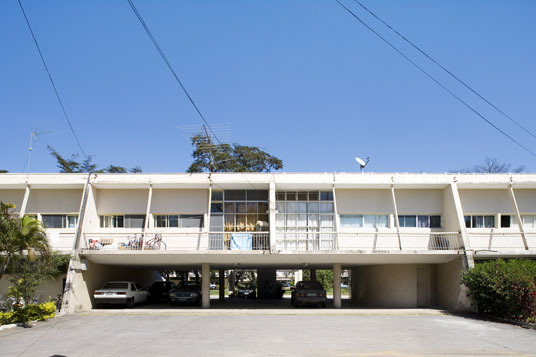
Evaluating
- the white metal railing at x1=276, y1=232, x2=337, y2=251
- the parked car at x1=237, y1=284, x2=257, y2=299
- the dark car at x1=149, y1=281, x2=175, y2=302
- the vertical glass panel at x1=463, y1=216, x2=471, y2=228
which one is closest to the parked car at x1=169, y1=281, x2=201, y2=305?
the dark car at x1=149, y1=281, x2=175, y2=302

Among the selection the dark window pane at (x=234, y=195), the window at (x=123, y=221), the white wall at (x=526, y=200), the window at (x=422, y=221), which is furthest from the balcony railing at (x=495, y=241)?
the window at (x=123, y=221)

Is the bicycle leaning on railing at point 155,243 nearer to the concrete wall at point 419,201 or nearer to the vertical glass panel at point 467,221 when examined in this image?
the concrete wall at point 419,201

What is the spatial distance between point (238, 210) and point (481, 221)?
12726 mm

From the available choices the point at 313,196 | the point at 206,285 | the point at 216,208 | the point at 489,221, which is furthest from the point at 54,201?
the point at 489,221

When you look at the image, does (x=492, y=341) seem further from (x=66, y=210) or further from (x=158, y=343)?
(x=66, y=210)

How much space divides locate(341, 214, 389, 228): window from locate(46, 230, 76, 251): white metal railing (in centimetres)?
1353

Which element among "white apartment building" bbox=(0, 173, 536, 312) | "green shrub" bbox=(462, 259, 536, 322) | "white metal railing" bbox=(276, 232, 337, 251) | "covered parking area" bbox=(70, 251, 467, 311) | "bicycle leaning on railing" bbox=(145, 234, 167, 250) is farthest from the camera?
"white metal railing" bbox=(276, 232, 337, 251)

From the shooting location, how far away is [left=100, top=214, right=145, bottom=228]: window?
2505 cm

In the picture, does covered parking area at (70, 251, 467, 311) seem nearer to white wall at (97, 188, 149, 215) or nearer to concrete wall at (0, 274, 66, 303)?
concrete wall at (0, 274, 66, 303)

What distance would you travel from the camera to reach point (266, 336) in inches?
567

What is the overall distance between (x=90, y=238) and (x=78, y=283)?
7.42ft

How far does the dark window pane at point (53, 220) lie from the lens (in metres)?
25.0

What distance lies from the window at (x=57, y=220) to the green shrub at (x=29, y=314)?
6761mm

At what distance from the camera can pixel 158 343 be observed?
1324 centimetres
